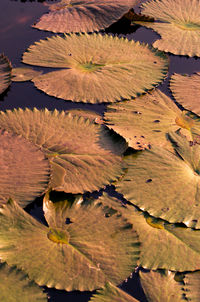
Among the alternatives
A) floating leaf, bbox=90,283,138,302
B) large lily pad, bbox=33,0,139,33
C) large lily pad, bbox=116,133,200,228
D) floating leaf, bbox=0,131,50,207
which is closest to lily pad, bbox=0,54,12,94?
floating leaf, bbox=0,131,50,207

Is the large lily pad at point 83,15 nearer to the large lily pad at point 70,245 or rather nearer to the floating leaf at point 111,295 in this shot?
the large lily pad at point 70,245

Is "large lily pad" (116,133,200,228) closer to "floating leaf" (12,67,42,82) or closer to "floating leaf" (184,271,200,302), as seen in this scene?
"floating leaf" (184,271,200,302)

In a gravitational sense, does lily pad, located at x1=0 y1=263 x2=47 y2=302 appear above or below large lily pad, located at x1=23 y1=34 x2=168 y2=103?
below

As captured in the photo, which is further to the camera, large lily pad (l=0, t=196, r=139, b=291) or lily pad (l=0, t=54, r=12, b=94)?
lily pad (l=0, t=54, r=12, b=94)

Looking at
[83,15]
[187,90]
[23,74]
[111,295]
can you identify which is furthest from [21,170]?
[83,15]

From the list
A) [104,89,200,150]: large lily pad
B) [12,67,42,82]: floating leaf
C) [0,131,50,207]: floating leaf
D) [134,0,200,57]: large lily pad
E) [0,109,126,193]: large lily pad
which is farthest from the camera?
[134,0,200,57]: large lily pad

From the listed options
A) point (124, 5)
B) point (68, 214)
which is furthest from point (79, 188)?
point (124, 5)
